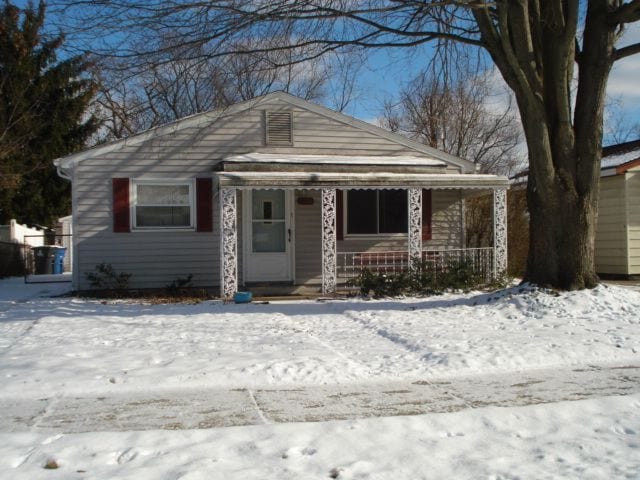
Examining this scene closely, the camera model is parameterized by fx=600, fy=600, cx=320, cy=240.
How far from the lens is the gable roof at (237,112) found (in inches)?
491

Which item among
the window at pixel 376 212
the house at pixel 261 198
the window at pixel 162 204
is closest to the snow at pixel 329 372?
the house at pixel 261 198

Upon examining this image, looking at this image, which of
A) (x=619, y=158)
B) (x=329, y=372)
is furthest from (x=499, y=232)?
(x=329, y=372)

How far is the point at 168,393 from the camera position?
5539mm

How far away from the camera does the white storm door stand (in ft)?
43.3

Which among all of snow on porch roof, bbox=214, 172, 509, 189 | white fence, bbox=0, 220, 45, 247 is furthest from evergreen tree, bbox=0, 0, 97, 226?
snow on porch roof, bbox=214, 172, 509, 189

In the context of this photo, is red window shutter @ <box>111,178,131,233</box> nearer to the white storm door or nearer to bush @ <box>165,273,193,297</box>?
bush @ <box>165,273,193,297</box>

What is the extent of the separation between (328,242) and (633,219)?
803cm

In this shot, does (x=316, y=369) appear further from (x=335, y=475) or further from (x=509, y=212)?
(x=509, y=212)

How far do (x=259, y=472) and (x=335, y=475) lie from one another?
0.46 m

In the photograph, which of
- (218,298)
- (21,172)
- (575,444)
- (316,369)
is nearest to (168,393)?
(316,369)

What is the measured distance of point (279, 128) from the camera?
1358cm

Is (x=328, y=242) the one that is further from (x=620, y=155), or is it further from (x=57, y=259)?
(x=57, y=259)

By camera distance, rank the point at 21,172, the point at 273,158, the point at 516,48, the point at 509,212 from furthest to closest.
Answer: the point at 21,172
the point at 509,212
the point at 273,158
the point at 516,48

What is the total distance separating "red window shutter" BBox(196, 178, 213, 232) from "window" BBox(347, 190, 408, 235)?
312 cm
